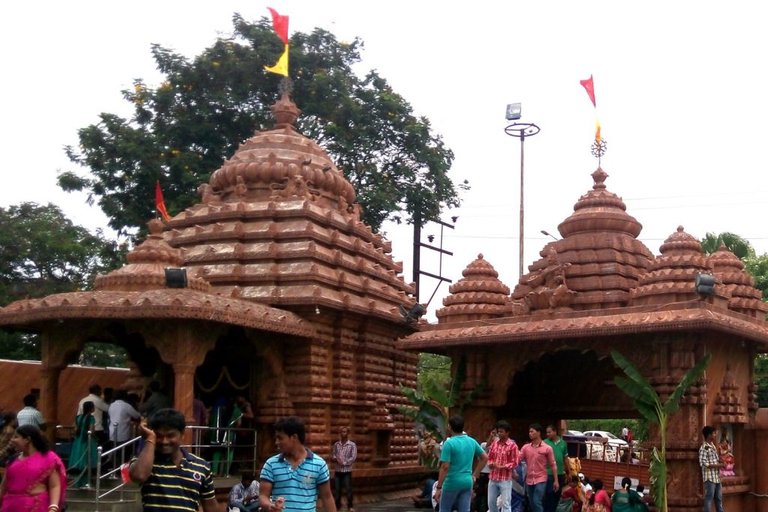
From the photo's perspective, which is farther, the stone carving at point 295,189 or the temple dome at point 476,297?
the stone carving at point 295,189

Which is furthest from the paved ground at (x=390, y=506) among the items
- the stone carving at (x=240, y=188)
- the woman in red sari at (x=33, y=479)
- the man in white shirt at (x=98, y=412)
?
the woman in red sari at (x=33, y=479)

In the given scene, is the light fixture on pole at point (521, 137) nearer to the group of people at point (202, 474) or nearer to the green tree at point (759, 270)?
the green tree at point (759, 270)

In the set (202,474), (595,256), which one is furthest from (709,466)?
(202,474)

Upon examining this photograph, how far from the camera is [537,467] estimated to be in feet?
42.7

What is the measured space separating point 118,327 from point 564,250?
7635 millimetres

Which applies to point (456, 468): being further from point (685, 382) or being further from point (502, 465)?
point (685, 382)

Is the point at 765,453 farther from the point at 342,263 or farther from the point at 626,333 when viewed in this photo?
the point at 342,263

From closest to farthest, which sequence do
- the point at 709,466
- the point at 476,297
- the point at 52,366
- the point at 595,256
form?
the point at 709,466 < the point at 52,366 < the point at 595,256 < the point at 476,297

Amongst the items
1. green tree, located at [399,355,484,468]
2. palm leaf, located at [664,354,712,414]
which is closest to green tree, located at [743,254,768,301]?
green tree, located at [399,355,484,468]

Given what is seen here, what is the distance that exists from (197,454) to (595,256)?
289 inches

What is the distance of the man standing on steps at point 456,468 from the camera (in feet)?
34.7

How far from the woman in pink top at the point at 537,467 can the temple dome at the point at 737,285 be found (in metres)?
4.94

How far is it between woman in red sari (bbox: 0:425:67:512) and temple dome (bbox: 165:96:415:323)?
31.3ft

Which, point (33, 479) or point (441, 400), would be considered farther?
point (441, 400)
